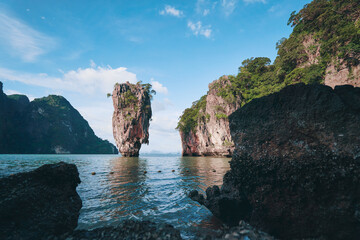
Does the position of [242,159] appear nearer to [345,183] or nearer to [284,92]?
[345,183]

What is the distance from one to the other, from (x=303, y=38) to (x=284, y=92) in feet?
102

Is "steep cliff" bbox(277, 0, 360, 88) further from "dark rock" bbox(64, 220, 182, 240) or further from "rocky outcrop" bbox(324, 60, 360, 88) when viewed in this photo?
"dark rock" bbox(64, 220, 182, 240)

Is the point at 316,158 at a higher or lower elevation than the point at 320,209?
higher

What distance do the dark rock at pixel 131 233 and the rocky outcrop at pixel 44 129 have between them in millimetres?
120539

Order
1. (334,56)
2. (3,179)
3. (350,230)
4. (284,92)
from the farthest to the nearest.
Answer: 1. (334,56)
2. (284,92)
3. (3,179)
4. (350,230)

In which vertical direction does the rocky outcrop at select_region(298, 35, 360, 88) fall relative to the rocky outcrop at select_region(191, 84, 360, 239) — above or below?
above

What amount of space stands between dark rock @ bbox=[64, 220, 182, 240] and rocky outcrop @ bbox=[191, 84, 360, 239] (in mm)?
2284

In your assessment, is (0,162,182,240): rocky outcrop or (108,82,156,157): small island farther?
(108,82,156,157): small island

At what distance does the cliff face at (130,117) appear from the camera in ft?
152

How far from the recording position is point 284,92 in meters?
4.32

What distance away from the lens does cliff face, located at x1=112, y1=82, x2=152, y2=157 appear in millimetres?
46438

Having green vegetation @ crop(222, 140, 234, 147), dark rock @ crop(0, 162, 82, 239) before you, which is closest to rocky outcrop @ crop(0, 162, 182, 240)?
dark rock @ crop(0, 162, 82, 239)

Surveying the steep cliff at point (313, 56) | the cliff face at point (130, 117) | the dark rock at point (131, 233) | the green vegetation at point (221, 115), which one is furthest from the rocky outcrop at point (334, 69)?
the cliff face at point (130, 117)

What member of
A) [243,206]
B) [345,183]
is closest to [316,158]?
[345,183]
